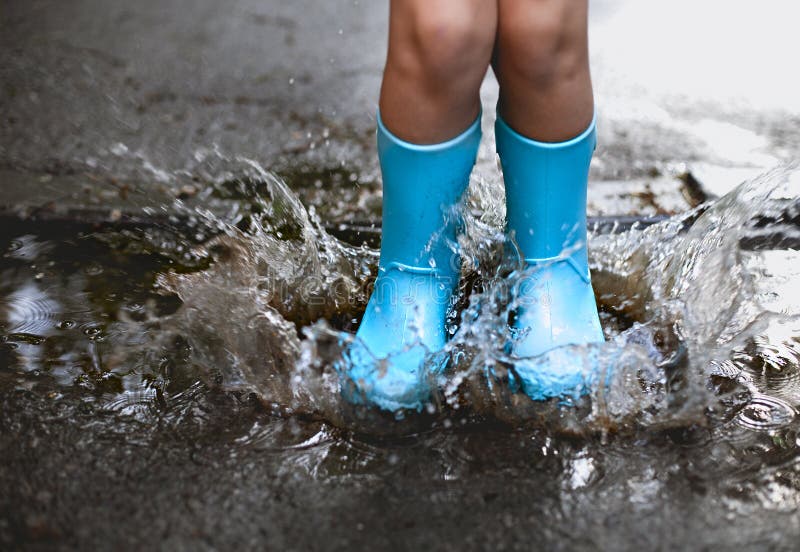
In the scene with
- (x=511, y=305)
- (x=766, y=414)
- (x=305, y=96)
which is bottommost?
(x=766, y=414)

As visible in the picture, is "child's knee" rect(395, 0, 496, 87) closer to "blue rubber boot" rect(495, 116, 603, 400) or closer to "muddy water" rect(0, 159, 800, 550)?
"blue rubber boot" rect(495, 116, 603, 400)

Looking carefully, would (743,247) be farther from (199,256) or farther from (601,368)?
(199,256)

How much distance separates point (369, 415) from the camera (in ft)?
3.94

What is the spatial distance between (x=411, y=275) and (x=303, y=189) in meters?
0.72

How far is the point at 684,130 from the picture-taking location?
7.47 ft

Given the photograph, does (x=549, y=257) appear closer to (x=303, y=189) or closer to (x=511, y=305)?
(x=511, y=305)

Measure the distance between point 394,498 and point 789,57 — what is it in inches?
97.4

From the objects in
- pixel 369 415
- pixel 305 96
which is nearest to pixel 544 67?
pixel 369 415

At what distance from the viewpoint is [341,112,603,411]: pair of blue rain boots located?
47.5 inches

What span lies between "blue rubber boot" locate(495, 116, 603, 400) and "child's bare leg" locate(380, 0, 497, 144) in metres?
0.15

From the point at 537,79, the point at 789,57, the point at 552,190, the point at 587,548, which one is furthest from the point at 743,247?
the point at 789,57

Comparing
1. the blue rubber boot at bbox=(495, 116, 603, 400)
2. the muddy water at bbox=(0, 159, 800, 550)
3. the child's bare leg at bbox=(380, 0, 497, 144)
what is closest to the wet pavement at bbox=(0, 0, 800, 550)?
the muddy water at bbox=(0, 159, 800, 550)

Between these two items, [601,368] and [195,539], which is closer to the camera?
[195,539]

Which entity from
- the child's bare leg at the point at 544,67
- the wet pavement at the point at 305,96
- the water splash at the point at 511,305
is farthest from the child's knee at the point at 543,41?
the wet pavement at the point at 305,96
